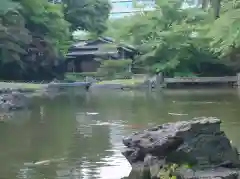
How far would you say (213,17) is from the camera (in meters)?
36.2

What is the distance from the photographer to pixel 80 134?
12109mm

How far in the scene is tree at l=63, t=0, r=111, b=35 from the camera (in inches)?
1745

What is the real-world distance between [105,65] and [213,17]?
8742mm

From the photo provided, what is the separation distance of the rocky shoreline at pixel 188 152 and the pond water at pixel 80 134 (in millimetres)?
569

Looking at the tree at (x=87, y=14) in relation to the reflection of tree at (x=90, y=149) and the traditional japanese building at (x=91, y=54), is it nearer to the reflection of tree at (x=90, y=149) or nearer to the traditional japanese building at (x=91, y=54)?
the traditional japanese building at (x=91, y=54)

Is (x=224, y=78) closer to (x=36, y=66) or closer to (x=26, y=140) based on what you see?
(x=36, y=66)

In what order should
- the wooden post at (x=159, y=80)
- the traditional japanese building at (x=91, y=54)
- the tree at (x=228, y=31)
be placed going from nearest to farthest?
the tree at (x=228, y=31) < the wooden post at (x=159, y=80) < the traditional japanese building at (x=91, y=54)

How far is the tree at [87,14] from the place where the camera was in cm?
4431

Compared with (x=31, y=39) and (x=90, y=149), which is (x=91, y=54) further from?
(x=90, y=149)

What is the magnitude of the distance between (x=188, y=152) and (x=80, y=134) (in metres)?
5.28

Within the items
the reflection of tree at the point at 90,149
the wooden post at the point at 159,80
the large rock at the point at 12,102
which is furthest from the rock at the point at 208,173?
the wooden post at the point at 159,80

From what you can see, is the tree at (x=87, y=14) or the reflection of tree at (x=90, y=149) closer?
the reflection of tree at (x=90, y=149)

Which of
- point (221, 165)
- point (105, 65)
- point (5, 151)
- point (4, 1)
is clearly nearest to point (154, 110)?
point (5, 151)

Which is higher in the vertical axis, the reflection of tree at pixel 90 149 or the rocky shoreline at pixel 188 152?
the rocky shoreline at pixel 188 152
